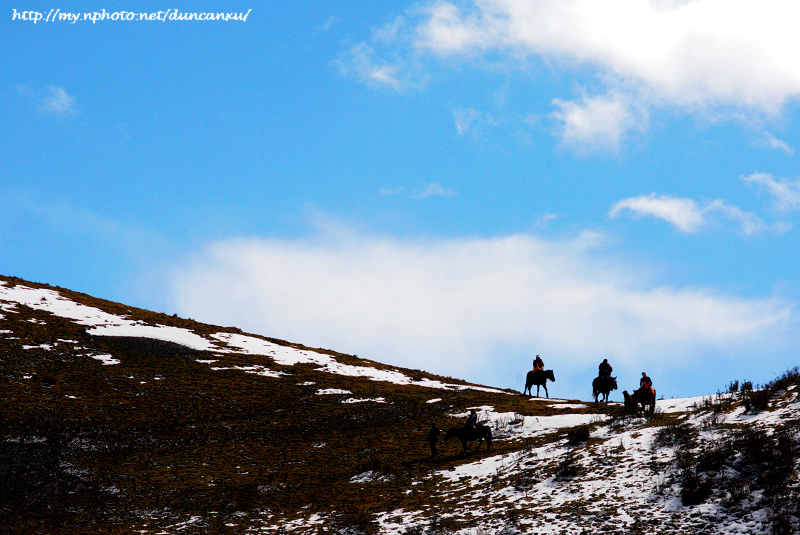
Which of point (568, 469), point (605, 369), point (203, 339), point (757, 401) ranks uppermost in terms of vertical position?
point (203, 339)

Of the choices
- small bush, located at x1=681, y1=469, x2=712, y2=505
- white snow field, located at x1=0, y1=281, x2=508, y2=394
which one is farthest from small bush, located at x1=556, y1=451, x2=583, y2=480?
white snow field, located at x1=0, y1=281, x2=508, y2=394

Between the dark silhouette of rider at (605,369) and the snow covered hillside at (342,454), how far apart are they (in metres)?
2.26

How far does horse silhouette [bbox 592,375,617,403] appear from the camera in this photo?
37.2 m

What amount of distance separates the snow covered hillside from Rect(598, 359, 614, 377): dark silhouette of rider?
226cm

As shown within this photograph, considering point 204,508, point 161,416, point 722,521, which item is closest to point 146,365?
point 161,416

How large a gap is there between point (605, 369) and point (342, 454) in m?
16.2

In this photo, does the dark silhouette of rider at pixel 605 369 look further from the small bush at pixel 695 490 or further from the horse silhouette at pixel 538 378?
the small bush at pixel 695 490

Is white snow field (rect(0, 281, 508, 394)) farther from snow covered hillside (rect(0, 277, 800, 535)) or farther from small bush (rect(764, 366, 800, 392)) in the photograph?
small bush (rect(764, 366, 800, 392))

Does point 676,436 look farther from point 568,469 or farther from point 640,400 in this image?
point 640,400

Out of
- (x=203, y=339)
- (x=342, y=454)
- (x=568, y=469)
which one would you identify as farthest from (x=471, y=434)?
(x=203, y=339)

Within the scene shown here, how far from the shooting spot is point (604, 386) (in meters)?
37.2

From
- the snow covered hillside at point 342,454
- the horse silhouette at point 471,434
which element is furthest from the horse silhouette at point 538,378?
the horse silhouette at point 471,434

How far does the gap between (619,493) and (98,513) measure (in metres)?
16.7

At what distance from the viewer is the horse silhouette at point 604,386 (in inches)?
1464
